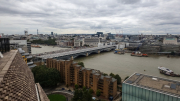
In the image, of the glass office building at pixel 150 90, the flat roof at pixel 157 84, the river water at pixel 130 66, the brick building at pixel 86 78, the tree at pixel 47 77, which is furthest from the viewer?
the river water at pixel 130 66

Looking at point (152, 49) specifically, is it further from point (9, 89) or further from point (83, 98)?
point (9, 89)

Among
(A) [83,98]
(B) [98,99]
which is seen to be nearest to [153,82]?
(A) [83,98]

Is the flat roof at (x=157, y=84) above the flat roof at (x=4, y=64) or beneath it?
beneath

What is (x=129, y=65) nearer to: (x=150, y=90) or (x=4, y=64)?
(x=150, y=90)

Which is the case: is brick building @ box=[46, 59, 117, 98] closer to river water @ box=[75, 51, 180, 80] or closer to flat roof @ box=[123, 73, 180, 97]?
flat roof @ box=[123, 73, 180, 97]

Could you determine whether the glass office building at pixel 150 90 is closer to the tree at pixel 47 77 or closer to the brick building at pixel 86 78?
the brick building at pixel 86 78

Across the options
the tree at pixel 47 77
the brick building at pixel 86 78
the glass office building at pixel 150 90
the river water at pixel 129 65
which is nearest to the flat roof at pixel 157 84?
the glass office building at pixel 150 90
